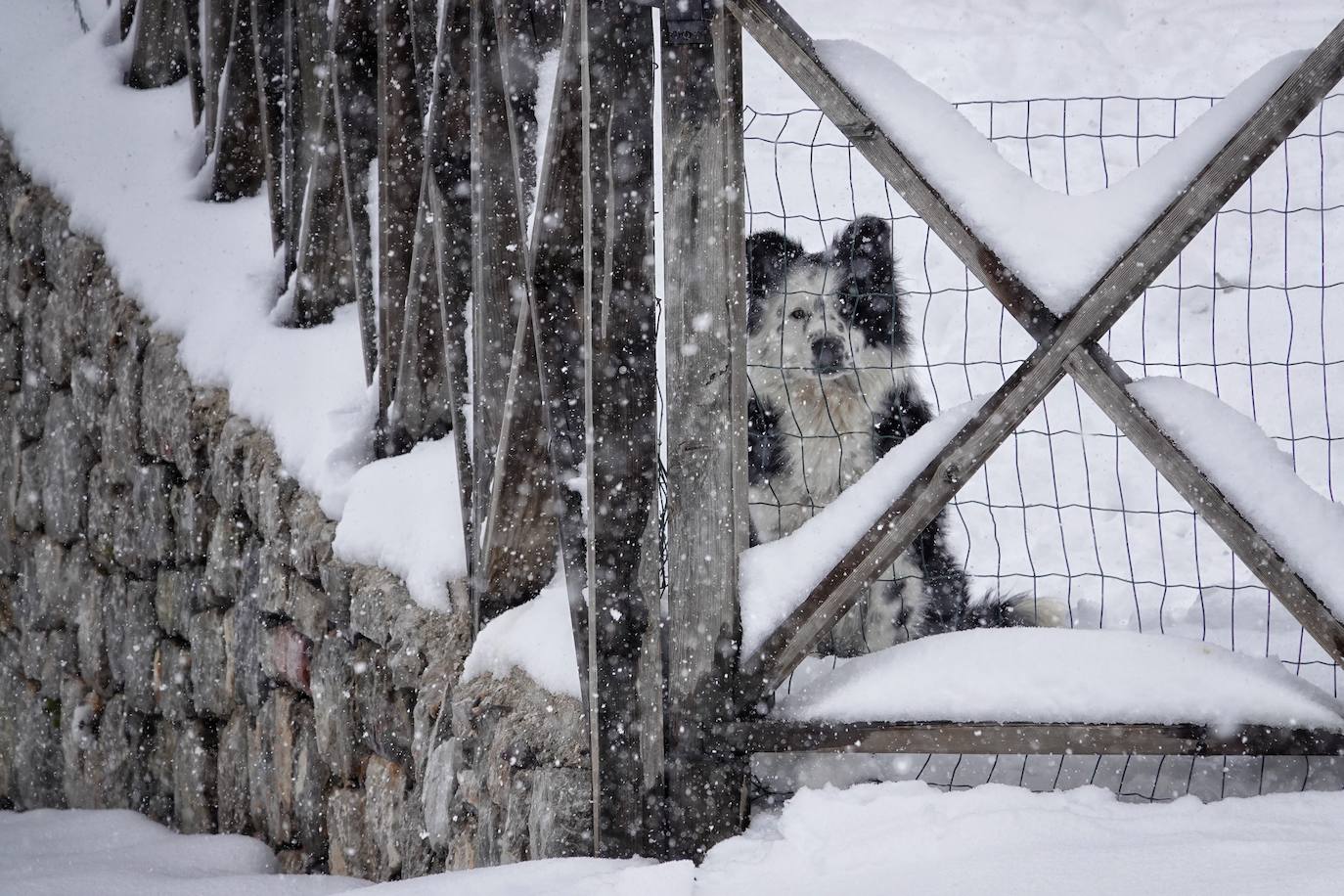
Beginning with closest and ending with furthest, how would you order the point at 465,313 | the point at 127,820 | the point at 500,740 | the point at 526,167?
the point at 500,740
the point at 526,167
the point at 465,313
the point at 127,820

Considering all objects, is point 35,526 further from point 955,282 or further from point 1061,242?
point 955,282

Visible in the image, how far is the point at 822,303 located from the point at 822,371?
24 centimetres

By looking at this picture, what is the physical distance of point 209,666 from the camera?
3754mm

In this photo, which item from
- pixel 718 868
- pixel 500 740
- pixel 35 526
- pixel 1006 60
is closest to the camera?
pixel 718 868

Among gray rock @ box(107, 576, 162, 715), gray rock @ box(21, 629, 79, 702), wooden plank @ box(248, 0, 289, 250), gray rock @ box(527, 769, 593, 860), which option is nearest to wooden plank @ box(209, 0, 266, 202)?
wooden plank @ box(248, 0, 289, 250)

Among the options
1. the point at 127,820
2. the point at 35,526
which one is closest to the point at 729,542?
the point at 127,820

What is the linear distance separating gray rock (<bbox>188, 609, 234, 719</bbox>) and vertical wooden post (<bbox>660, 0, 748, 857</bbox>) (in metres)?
2.29

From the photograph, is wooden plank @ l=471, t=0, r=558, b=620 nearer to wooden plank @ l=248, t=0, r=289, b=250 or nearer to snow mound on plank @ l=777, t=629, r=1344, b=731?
snow mound on plank @ l=777, t=629, r=1344, b=731

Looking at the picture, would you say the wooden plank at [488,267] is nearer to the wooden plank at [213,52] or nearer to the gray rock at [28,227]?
the wooden plank at [213,52]

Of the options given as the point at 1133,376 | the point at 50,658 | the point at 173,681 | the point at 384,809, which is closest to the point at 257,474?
the point at 384,809

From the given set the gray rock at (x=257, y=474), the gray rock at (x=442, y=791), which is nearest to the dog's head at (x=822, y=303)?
the gray rock at (x=257, y=474)

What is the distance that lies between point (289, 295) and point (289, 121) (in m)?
0.52

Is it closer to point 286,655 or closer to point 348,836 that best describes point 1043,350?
point 348,836

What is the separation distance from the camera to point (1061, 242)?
173 cm
